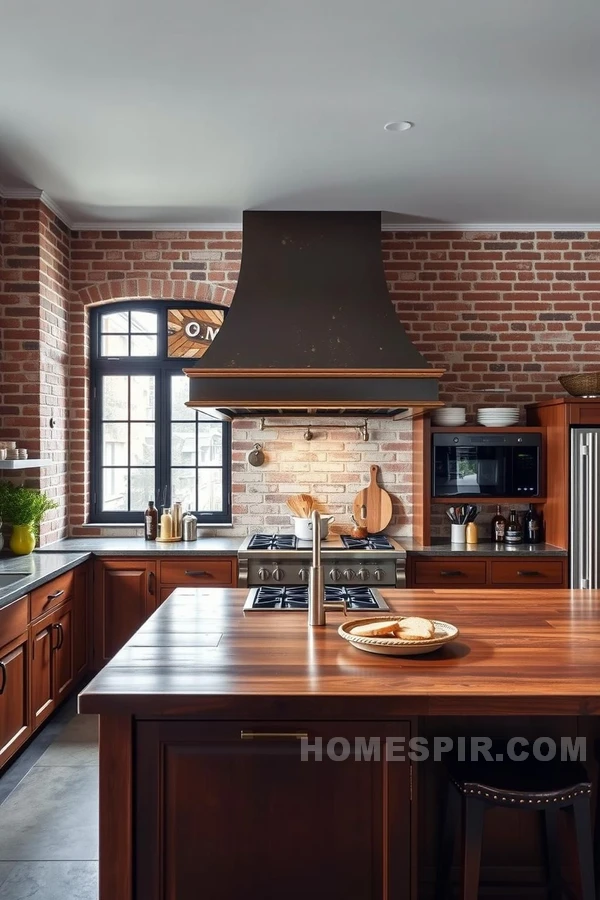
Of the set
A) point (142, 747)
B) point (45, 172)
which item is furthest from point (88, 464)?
point (142, 747)

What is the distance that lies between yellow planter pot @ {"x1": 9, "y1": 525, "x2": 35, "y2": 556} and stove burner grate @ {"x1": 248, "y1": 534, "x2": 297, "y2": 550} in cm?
124

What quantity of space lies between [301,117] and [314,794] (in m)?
2.75

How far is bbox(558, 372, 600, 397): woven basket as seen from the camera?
4207 mm

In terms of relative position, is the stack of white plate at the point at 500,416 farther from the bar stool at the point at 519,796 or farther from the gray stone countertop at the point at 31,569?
the bar stool at the point at 519,796

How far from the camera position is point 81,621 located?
163 inches

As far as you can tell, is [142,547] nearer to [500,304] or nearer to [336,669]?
[336,669]

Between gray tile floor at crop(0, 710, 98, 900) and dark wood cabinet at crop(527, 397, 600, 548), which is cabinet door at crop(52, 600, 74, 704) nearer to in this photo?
gray tile floor at crop(0, 710, 98, 900)

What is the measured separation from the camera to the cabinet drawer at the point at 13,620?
3.05 m

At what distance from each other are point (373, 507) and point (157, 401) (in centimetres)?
164

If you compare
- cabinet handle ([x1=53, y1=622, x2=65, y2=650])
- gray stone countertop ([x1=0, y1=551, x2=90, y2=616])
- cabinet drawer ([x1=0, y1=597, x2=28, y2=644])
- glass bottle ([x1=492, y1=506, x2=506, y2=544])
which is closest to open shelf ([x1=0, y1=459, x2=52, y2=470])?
gray stone countertop ([x1=0, y1=551, x2=90, y2=616])

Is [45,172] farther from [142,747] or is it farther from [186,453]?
[142,747]

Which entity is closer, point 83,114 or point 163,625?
point 163,625

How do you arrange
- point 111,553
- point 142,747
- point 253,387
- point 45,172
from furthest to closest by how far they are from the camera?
point 111,553 → point 45,172 → point 253,387 → point 142,747

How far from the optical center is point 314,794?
1841mm
